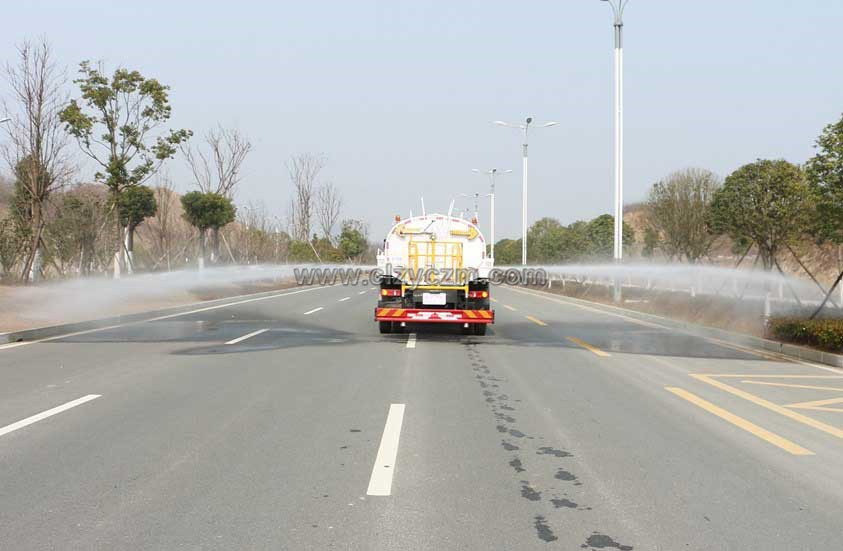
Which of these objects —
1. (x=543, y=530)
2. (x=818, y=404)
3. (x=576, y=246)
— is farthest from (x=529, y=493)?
(x=576, y=246)

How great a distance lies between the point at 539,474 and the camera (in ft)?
16.9

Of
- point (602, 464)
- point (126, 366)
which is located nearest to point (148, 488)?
point (602, 464)

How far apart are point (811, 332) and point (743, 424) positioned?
6.51 metres

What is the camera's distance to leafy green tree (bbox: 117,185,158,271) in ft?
104

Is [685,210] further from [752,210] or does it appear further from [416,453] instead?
[416,453]

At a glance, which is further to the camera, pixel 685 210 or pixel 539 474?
pixel 685 210

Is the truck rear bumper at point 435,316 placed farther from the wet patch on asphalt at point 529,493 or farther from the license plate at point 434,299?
the wet patch on asphalt at point 529,493

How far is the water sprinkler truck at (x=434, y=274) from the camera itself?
14.8 meters

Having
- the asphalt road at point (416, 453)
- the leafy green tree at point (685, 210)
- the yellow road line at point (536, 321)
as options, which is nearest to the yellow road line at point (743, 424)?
the asphalt road at point (416, 453)

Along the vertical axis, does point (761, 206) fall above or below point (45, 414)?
above

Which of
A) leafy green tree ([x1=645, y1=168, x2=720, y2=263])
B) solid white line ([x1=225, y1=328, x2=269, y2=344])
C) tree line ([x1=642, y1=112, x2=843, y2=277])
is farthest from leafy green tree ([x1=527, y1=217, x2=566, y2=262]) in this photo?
solid white line ([x1=225, y1=328, x2=269, y2=344])

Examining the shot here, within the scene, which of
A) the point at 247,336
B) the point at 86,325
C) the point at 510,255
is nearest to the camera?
the point at 247,336

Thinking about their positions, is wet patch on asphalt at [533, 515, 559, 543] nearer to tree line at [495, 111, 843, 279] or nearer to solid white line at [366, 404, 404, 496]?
solid white line at [366, 404, 404, 496]

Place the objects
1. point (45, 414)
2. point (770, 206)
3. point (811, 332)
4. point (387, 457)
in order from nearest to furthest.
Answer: point (387, 457) < point (45, 414) < point (811, 332) < point (770, 206)
